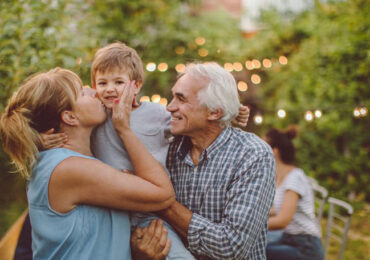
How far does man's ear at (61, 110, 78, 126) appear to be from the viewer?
5.12ft

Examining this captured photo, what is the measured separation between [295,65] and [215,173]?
5084 millimetres

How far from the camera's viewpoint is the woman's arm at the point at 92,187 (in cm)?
144

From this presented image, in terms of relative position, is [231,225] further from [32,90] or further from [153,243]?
[32,90]

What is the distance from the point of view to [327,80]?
5457mm

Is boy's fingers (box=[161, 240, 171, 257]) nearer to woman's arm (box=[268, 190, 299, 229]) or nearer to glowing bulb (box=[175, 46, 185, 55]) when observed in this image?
woman's arm (box=[268, 190, 299, 229])

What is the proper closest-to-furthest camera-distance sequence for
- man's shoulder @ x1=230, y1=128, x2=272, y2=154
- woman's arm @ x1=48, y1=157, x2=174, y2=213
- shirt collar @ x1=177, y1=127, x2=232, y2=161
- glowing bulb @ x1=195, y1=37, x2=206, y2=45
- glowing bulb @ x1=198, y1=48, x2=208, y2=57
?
woman's arm @ x1=48, y1=157, x2=174, y2=213
man's shoulder @ x1=230, y1=128, x2=272, y2=154
shirt collar @ x1=177, y1=127, x2=232, y2=161
glowing bulb @ x1=198, y1=48, x2=208, y2=57
glowing bulb @ x1=195, y1=37, x2=206, y2=45

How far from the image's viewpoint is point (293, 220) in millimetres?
2980

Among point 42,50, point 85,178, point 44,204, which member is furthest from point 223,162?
point 42,50

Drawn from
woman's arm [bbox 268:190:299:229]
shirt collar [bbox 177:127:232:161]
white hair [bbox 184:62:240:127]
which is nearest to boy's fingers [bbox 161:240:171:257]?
shirt collar [bbox 177:127:232:161]

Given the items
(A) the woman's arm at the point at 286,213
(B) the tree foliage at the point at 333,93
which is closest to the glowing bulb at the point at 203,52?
(B) the tree foliage at the point at 333,93

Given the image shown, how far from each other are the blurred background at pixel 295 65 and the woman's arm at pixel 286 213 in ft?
3.36

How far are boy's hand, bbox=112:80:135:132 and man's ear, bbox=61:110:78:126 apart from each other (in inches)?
6.8

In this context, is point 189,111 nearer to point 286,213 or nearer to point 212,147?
point 212,147

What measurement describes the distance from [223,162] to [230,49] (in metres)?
5.62
